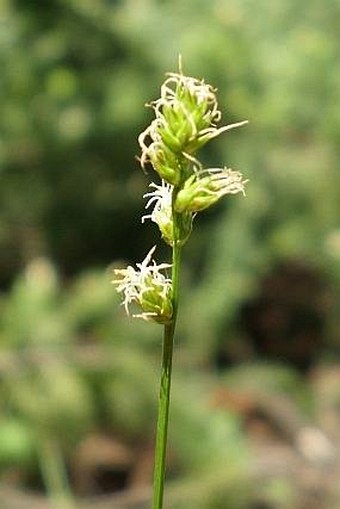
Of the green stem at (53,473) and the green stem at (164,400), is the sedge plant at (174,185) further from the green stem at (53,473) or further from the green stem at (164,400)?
the green stem at (53,473)

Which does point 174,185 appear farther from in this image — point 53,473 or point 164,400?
point 53,473

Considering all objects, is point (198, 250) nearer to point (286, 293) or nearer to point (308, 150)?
point (308, 150)

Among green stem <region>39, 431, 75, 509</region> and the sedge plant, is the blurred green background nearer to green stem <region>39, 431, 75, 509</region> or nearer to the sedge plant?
green stem <region>39, 431, 75, 509</region>

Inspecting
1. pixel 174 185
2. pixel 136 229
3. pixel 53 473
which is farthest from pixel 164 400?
pixel 136 229

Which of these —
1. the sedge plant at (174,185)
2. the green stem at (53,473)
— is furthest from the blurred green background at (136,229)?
the sedge plant at (174,185)

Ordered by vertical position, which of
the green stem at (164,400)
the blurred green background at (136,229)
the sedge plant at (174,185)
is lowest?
the green stem at (164,400)

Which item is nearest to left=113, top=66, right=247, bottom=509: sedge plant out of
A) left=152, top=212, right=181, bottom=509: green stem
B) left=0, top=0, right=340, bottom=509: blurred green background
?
left=152, top=212, right=181, bottom=509: green stem
